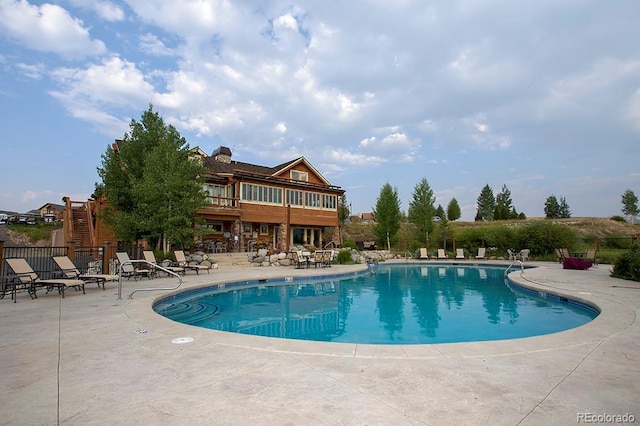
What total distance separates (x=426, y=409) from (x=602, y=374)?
2.24 metres

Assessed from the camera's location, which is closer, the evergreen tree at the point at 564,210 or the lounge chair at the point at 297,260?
the lounge chair at the point at 297,260

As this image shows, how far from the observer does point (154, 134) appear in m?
19.1

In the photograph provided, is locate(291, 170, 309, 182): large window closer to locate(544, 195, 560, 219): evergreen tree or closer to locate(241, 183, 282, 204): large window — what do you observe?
locate(241, 183, 282, 204): large window

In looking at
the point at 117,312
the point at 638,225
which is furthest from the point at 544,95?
the point at 638,225

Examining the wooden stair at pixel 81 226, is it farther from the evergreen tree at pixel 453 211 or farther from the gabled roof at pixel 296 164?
the evergreen tree at pixel 453 211

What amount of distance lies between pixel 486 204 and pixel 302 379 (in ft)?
221

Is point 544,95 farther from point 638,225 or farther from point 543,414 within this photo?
point 638,225

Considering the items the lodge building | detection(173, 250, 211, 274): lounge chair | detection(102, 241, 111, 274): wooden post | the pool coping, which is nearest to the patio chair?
detection(173, 250, 211, 274): lounge chair

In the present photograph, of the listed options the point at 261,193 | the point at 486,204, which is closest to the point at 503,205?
the point at 486,204

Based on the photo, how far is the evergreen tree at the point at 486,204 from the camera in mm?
61578

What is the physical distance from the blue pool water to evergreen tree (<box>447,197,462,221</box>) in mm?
43553

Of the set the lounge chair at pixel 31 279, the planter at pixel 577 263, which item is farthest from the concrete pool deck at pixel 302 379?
the planter at pixel 577 263

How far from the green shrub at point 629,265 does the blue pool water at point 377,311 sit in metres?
3.70

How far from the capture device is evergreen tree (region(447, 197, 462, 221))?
183 ft
